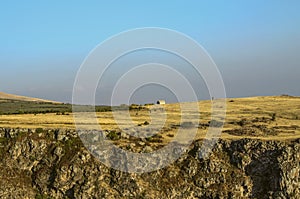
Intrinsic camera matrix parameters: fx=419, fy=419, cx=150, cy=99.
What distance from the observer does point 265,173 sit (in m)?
54.7

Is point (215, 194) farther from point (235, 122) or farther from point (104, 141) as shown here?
point (235, 122)

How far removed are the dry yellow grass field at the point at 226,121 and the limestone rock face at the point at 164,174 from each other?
696cm

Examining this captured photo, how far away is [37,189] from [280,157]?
31842 millimetres

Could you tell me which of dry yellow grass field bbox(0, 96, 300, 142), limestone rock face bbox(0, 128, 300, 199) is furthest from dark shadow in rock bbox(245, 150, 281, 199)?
dry yellow grass field bbox(0, 96, 300, 142)

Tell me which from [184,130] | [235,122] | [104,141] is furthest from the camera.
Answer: [235,122]

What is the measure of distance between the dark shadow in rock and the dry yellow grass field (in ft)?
26.2

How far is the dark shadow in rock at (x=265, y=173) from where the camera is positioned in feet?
174

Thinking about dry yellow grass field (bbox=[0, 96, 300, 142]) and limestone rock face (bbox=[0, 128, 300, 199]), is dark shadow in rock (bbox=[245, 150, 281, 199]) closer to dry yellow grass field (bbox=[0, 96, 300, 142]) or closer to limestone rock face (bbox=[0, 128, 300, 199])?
limestone rock face (bbox=[0, 128, 300, 199])

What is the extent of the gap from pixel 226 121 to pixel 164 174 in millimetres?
26532

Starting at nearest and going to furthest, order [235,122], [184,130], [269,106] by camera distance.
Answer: [184,130], [235,122], [269,106]

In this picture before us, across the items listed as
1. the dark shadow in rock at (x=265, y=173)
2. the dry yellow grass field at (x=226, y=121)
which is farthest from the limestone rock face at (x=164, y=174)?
the dry yellow grass field at (x=226, y=121)

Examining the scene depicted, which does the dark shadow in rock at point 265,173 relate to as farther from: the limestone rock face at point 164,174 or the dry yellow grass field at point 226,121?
the dry yellow grass field at point 226,121

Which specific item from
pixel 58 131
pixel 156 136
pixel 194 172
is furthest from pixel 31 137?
pixel 194 172

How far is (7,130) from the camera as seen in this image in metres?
60.6
